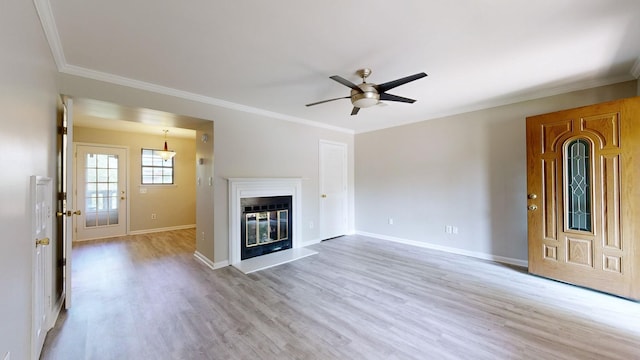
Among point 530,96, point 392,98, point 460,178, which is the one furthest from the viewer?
point 460,178

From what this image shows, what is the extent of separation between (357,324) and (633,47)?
3674 mm

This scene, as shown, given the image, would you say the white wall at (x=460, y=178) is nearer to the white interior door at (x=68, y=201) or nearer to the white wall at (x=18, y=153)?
the white interior door at (x=68, y=201)

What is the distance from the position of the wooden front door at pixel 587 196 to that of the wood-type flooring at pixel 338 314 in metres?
0.25

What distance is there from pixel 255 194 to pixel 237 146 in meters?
0.84

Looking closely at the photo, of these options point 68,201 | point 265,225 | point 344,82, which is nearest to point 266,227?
point 265,225

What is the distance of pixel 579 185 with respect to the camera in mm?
2984

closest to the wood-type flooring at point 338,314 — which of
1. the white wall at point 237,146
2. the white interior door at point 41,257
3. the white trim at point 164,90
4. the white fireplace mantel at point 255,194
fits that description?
the white interior door at point 41,257

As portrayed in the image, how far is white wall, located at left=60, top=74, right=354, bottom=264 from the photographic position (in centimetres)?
296

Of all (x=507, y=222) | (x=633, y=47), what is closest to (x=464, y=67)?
(x=633, y=47)

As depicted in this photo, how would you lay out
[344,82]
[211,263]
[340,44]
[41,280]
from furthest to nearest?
[211,263]
[344,82]
[340,44]
[41,280]

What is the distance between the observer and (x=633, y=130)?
102 inches

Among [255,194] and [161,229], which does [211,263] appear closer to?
[255,194]

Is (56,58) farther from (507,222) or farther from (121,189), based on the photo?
(507,222)

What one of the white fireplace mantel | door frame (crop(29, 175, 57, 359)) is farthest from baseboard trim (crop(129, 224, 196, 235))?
door frame (crop(29, 175, 57, 359))
